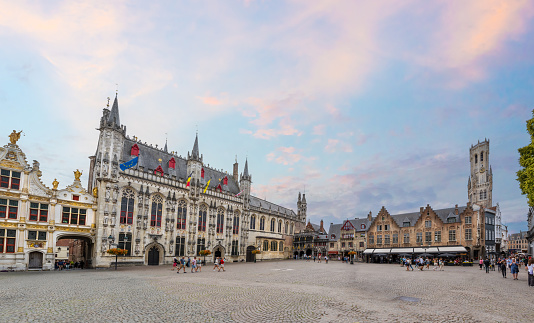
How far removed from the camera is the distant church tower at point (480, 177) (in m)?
111

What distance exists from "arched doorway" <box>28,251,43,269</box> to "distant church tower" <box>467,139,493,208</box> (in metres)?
118

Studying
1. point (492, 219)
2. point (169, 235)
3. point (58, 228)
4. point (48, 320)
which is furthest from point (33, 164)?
point (492, 219)

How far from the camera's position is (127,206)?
48.9 metres

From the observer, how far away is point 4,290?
20266 mm

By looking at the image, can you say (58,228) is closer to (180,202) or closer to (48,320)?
(180,202)

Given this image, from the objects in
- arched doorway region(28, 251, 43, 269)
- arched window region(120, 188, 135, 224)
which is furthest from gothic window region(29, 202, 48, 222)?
arched window region(120, 188, 135, 224)

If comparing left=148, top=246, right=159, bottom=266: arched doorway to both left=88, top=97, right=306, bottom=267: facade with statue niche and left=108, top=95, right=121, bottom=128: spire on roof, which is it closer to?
left=88, top=97, right=306, bottom=267: facade with statue niche

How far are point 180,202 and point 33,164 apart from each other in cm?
2220

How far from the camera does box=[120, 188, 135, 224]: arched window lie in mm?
48375

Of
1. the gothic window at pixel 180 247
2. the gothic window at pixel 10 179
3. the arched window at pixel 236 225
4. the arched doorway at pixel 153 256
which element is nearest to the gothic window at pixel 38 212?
the gothic window at pixel 10 179

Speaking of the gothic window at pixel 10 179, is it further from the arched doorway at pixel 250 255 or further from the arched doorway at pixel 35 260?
the arched doorway at pixel 250 255

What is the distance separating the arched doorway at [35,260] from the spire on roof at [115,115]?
757 inches

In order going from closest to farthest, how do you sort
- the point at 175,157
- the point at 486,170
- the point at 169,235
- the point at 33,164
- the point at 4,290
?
the point at 4,290 → the point at 33,164 → the point at 169,235 → the point at 175,157 → the point at 486,170

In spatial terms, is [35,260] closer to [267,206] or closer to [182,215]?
[182,215]
